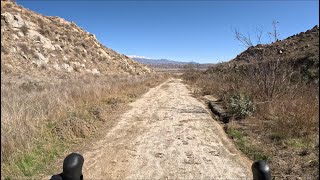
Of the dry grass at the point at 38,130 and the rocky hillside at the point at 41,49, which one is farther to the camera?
the rocky hillside at the point at 41,49

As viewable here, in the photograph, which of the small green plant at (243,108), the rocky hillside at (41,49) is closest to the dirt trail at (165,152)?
the small green plant at (243,108)

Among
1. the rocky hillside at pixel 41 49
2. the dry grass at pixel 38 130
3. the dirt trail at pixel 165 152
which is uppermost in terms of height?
the rocky hillside at pixel 41 49

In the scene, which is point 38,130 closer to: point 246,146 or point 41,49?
point 246,146

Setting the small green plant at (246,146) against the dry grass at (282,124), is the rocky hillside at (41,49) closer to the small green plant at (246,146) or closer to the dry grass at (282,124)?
the dry grass at (282,124)

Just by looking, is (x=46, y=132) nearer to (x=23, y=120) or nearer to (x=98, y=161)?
(x=23, y=120)

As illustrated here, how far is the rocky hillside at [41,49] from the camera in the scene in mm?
26891

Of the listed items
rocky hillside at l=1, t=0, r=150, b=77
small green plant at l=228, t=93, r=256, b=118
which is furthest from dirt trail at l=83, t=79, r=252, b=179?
rocky hillside at l=1, t=0, r=150, b=77

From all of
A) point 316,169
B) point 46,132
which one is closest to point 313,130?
point 316,169

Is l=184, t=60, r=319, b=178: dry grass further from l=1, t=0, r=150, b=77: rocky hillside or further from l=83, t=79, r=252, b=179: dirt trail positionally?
l=1, t=0, r=150, b=77: rocky hillside

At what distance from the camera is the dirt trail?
619cm

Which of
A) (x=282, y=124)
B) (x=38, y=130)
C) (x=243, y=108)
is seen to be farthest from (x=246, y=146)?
(x=38, y=130)

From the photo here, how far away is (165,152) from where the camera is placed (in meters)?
7.52

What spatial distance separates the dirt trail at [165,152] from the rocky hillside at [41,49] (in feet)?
56.1

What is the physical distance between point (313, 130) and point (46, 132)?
6.41 metres
